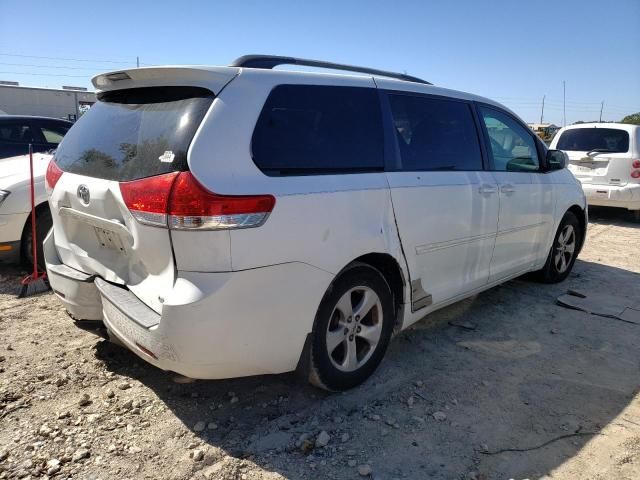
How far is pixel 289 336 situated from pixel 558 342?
7.91 ft

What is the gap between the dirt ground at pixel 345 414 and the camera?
2406mm

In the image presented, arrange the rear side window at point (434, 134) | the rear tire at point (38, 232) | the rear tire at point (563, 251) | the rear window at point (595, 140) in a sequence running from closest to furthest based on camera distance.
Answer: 1. the rear side window at point (434, 134)
2. the rear tire at point (38, 232)
3. the rear tire at point (563, 251)
4. the rear window at point (595, 140)

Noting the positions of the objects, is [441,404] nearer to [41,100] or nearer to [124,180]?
[124,180]

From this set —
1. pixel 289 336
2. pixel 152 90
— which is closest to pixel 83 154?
pixel 152 90

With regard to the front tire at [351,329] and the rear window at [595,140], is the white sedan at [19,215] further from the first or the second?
the rear window at [595,140]

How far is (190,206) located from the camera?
2.23m

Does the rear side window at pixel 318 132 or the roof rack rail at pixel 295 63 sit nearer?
the rear side window at pixel 318 132

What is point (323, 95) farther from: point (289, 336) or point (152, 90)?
point (289, 336)

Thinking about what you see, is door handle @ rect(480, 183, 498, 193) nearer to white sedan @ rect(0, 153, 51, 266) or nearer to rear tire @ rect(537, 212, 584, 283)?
rear tire @ rect(537, 212, 584, 283)

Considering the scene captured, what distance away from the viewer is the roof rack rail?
9.11 ft

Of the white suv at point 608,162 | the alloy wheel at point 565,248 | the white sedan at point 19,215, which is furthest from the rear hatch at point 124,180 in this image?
the white suv at point 608,162

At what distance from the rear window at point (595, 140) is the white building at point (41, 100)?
3460 centimetres

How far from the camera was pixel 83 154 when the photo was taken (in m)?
2.89

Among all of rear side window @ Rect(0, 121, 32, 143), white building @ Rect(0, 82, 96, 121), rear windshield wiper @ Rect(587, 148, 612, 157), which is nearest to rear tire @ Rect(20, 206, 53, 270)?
rear side window @ Rect(0, 121, 32, 143)
